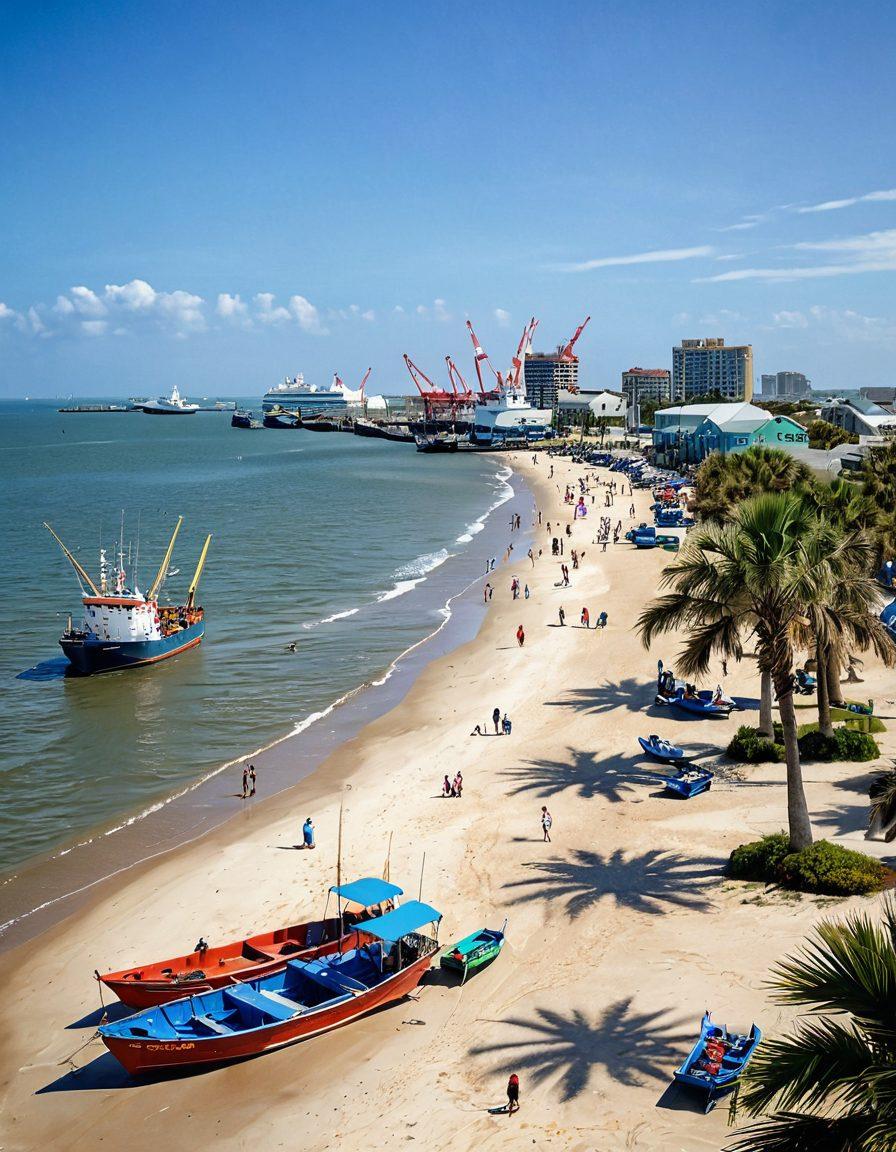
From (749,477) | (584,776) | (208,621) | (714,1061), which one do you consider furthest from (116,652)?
(714,1061)

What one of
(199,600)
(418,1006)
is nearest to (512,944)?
(418,1006)

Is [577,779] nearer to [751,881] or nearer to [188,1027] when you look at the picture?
[751,881]

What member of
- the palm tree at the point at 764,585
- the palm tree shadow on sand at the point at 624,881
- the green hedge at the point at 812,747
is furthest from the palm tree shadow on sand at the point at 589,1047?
the green hedge at the point at 812,747

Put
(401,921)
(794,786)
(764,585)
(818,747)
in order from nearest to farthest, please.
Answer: (764,585) → (401,921) → (794,786) → (818,747)

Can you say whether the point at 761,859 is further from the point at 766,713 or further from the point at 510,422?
the point at 510,422

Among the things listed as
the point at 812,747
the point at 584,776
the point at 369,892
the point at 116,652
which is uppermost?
the point at 812,747

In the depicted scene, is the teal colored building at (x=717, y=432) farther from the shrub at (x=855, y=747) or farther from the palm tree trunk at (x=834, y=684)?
the shrub at (x=855, y=747)
